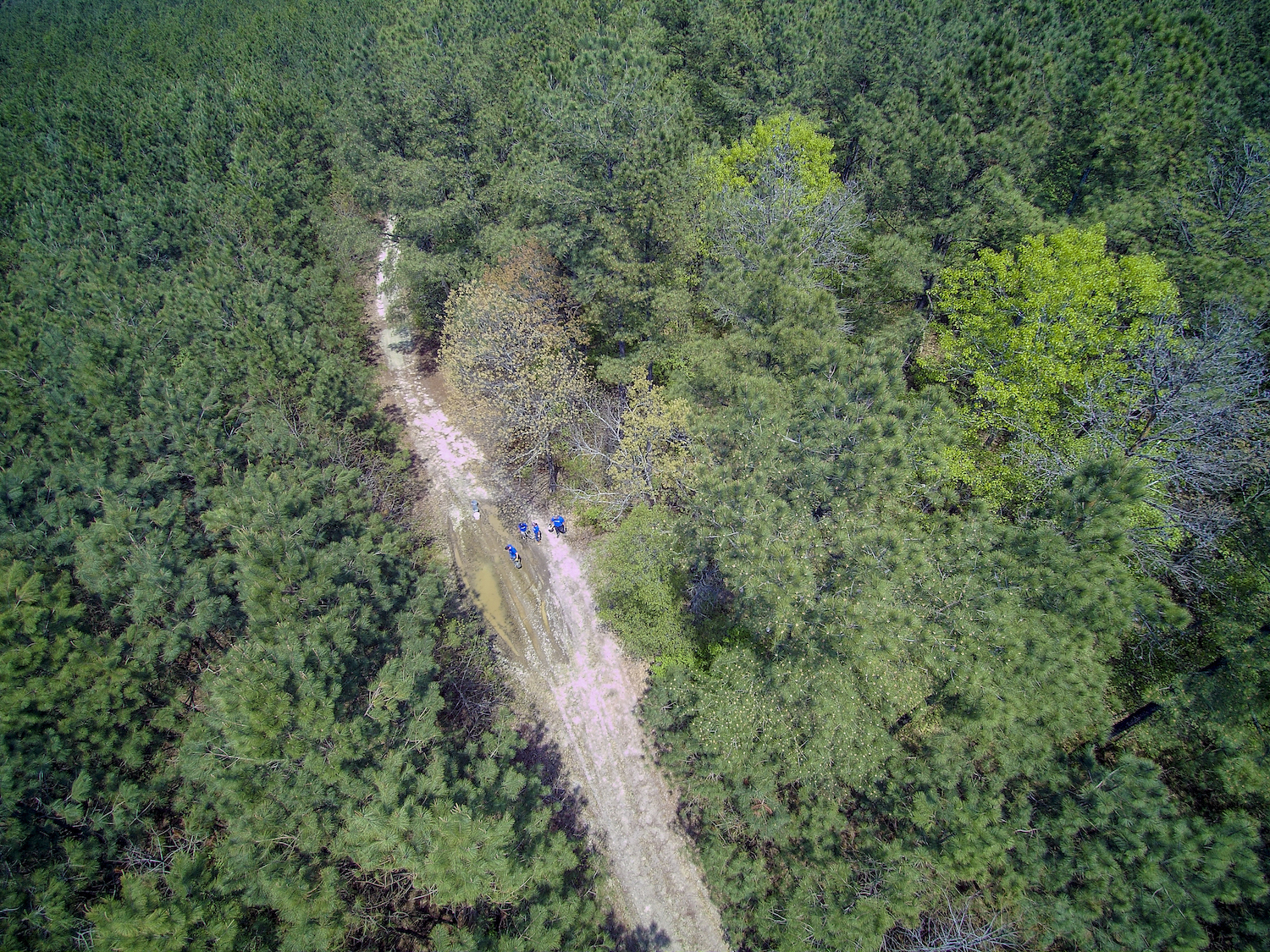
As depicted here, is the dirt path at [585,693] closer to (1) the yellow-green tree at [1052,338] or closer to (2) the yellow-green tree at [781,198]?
(1) the yellow-green tree at [1052,338]

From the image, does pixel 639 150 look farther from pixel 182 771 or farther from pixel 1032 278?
pixel 182 771

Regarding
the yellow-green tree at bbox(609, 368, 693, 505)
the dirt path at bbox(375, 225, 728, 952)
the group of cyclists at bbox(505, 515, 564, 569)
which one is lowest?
the dirt path at bbox(375, 225, 728, 952)

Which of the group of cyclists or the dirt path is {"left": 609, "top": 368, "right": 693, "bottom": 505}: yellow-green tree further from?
the dirt path

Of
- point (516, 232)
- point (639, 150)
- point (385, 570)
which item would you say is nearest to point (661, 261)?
point (639, 150)

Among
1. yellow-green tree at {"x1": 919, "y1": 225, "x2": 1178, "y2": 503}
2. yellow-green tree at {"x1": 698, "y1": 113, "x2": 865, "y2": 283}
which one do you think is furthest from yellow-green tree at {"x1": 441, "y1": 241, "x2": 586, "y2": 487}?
yellow-green tree at {"x1": 919, "y1": 225, "x2": 1178, "y2": 503}

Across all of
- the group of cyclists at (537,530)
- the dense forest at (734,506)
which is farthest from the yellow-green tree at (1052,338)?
the group of cyclists at (537,530)
